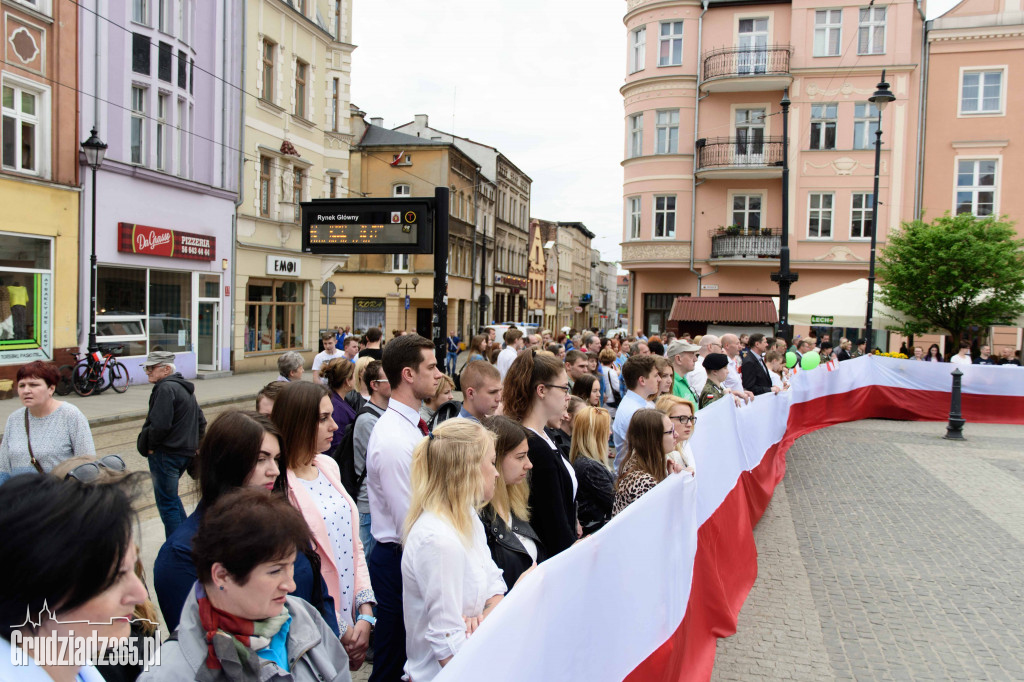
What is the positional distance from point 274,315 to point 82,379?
416 inches

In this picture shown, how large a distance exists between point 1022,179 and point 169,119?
102 feet

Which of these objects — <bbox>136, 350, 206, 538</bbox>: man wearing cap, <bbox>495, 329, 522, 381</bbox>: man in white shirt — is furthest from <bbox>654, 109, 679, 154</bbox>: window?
<bbox>136, 350, 206, 538</bbox>: man wearing cap

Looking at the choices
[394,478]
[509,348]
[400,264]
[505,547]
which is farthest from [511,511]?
[400,264]

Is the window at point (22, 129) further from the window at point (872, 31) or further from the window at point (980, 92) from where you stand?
the window at point (980, 92)

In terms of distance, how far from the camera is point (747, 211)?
3125 centimetres

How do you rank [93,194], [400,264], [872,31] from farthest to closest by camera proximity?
[400,264], [872,31], [93,194]

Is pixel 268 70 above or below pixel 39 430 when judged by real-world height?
above

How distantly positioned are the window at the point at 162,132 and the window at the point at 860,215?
84.4ft

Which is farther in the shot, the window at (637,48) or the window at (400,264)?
the window at (400,264)

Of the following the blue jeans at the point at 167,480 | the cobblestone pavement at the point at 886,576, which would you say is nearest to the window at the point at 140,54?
the blue jeans at the point at 167,480

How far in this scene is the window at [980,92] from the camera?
29.5 meters

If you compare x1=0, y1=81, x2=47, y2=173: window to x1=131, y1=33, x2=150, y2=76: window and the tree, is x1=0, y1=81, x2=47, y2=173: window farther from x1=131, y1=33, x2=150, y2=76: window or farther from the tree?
the tree

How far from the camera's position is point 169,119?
20047mm

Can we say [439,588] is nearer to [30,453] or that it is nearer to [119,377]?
[30,453]
